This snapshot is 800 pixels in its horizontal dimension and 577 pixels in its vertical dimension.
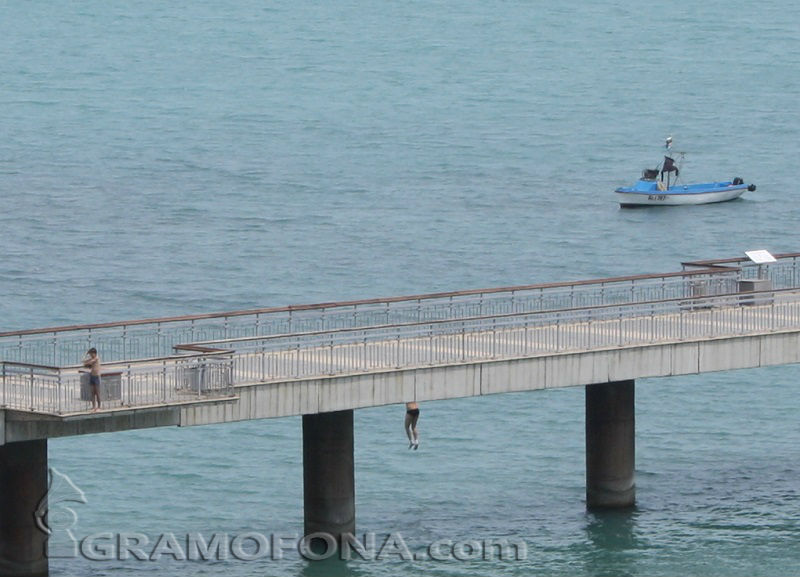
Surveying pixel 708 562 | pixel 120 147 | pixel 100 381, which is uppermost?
pixel 120 147

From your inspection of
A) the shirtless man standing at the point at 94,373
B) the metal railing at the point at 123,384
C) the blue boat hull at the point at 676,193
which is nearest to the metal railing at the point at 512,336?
the metal railing at the point at 123,384

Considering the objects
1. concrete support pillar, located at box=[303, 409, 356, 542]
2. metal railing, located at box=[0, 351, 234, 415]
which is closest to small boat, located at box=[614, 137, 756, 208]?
concrete support pillar, located at box=[303, 409, 356, 542]

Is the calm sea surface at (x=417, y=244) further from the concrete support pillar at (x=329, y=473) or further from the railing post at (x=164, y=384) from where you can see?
the railing post at (x=164, y=384)

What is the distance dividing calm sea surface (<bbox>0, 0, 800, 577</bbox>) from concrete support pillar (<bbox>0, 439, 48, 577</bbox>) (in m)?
2.74

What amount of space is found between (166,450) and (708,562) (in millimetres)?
20397

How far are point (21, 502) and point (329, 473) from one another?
800cm

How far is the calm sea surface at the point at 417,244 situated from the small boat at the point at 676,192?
3.32ft

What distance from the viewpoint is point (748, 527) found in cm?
7075

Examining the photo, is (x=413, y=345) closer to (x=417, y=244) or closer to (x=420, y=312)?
(x=420, y=312)

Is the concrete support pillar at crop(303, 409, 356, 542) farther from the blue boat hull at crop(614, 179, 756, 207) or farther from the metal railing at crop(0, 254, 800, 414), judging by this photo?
the blue boat hull at crop(614, 179, 756, 207)

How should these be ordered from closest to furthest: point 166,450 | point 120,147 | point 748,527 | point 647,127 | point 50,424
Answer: point 50,424, point 748,527, point 166,450, point 120,147, point 647,127

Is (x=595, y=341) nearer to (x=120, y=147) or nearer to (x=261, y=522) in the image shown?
(x=261, y=522)

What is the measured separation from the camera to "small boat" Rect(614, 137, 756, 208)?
140m

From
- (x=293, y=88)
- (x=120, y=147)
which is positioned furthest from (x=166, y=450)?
(x=293, y=88)
